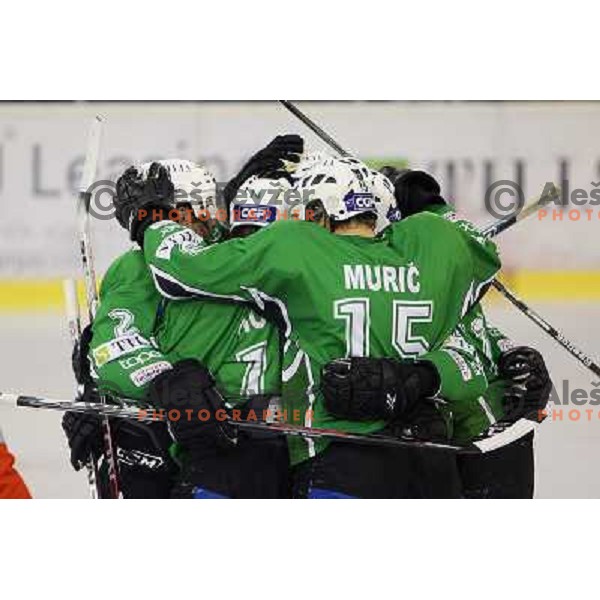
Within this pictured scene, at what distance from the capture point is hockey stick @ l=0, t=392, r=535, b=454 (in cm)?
235

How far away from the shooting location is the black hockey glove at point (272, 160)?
8.79 ft

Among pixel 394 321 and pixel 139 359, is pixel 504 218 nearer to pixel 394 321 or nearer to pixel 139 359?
pixel 394 321

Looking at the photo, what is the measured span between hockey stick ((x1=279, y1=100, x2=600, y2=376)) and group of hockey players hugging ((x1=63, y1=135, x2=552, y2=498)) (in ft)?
1.44

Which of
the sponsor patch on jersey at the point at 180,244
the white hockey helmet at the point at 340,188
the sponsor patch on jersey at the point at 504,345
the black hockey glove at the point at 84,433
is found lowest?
the black hockey glove at the point at 84,433

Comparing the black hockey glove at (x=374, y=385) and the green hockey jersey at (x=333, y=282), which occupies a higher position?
the green hockey jersey at (x=333, y=282)

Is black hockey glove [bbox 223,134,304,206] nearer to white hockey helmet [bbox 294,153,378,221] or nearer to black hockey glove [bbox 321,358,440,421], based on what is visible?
white hockey helmet [bbox 294,153,378,221]

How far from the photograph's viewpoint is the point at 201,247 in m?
2.37

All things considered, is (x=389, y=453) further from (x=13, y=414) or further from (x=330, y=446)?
(x=13, y=414)

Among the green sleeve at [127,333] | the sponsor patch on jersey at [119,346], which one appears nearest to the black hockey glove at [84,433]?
the green sleeve at [127,333]

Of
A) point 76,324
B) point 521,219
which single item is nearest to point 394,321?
point 76,324

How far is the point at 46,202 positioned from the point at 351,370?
1325 mm

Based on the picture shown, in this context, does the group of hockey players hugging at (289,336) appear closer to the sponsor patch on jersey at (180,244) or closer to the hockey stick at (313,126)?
the sponsor patch on jersey at (180,244)

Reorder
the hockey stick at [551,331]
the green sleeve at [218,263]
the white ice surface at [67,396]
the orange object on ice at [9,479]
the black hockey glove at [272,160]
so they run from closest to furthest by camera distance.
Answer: the green sleeve at [218,263] < the black hockey glove at [272,160] < the orange object on ice at [9,479] < the white ice surface at [67,396] < the hockey stick at [551,331]

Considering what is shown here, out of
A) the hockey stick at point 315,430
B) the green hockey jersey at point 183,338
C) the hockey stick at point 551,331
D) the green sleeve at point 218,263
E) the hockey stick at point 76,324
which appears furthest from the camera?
the hockey stick at point 551,331
